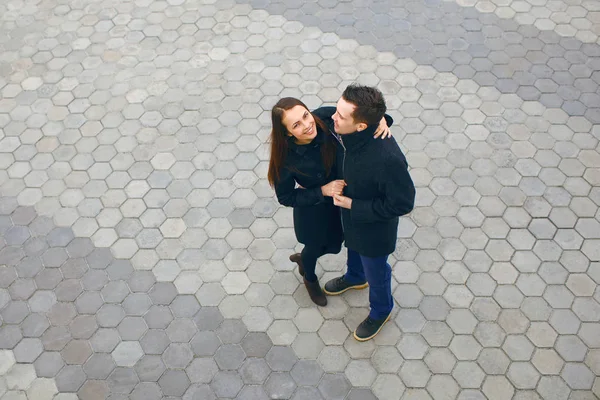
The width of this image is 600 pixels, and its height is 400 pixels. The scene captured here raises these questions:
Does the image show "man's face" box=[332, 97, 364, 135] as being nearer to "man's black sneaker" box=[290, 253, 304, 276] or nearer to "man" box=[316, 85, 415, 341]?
"man" box=[316, 85, 415, 341]

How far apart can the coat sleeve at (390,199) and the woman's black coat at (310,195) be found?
0.32 metres

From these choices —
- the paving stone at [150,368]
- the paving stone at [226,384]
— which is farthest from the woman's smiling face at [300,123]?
the paving stone at [150,368]

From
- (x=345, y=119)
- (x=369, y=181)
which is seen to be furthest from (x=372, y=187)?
(x=345, y=119)

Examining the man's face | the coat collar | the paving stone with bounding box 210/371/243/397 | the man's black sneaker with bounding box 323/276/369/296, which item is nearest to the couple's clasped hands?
the coat collar

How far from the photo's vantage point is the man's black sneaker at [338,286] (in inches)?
218

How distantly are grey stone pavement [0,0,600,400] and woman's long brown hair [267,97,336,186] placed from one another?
1708 millimetres

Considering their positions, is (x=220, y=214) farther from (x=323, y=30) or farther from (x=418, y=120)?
(x=323, y=30)

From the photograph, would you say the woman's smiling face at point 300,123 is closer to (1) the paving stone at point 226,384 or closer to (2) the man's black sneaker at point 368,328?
(2) the man's black sneaker at point 368,328

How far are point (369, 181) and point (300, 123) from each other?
1.96 feet

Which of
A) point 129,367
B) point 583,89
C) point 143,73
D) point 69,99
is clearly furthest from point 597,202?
point 69,99

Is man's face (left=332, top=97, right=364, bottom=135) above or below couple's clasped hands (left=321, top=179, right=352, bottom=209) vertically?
above

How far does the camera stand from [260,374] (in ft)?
16.8

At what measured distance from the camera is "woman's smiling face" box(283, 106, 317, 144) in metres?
3.95

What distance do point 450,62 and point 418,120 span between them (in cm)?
111
